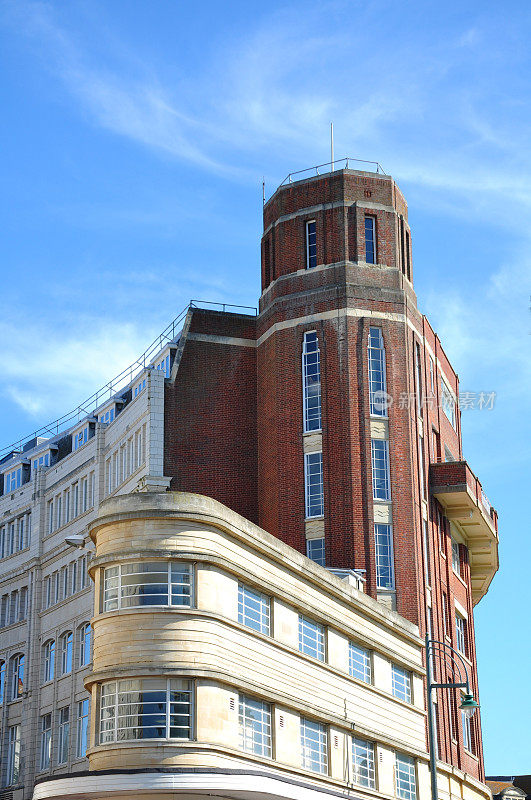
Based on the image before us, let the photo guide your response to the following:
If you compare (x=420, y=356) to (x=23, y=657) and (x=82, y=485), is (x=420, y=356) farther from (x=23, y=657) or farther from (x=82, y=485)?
(x=23, y=657)

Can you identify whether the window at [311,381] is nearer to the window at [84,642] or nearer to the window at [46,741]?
the window at [84,642]

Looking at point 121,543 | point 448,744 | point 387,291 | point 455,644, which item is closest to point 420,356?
point 387,291

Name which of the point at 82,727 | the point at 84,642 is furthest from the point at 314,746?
the point at 84,642

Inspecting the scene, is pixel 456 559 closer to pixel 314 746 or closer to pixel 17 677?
pixel 314 746

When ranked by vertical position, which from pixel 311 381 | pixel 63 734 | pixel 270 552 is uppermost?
pixel 311 381

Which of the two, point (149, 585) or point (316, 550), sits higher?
point (316, 550)

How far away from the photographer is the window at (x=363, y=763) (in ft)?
159

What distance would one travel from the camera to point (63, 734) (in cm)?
6806

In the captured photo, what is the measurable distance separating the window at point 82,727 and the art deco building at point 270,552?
16 centimetres

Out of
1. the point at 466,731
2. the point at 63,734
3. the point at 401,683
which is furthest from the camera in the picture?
the point at 63,734

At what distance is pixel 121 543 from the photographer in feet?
129

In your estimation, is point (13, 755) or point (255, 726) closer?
point (255, 726)

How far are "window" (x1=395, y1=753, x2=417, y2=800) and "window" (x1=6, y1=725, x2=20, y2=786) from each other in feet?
91.4

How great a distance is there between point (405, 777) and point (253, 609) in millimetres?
15372
